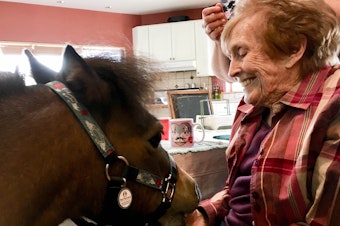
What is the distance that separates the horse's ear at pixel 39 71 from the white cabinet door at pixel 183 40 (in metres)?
6.59

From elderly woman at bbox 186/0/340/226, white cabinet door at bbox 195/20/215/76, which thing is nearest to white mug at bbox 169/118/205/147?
elderly woman at bbox 186/0/340/226

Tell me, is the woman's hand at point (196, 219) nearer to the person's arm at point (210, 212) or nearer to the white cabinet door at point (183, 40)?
the person's arm at point (210, 212)

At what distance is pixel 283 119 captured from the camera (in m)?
1.04

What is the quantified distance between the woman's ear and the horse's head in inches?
17.6

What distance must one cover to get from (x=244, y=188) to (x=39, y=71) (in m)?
0.65

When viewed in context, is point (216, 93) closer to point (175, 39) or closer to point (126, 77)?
point (175, 39)

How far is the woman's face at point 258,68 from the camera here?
1079 millimetres

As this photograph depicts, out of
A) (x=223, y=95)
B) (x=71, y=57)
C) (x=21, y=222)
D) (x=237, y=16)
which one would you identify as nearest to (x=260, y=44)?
(x=237, y=16)

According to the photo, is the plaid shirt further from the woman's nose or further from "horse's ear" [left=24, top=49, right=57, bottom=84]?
"horse's ear" [left=24, top=49, right=57, bottom=84]

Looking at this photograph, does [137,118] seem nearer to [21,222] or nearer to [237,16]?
[21,222]

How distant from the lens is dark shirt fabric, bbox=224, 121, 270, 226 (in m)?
1.12

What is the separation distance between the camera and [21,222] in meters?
0.62

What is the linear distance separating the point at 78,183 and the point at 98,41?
0.33 metres

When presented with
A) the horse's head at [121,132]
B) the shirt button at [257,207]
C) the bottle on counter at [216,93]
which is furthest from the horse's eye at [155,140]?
the bottle on counter at [216,93]
